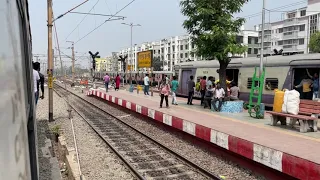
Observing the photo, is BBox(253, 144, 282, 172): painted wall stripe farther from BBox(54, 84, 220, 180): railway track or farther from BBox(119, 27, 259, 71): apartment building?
BBox(119, 27, 259, 71): apartment building

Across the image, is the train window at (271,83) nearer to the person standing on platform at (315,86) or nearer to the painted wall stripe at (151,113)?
the person standing on platform at (315,86)

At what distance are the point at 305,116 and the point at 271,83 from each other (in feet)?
23.8

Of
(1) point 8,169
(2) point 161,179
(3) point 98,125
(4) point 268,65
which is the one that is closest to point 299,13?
(4) point 268,65

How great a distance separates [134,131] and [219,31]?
5722 millimetres

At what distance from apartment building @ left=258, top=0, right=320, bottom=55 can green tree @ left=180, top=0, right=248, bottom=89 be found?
2150 inches

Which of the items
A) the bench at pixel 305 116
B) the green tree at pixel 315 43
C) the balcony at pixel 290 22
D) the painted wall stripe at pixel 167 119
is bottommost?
the painted wall stripe at pixel 167 119

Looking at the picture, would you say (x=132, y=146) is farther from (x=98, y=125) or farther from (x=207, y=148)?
(x=98, y=125)

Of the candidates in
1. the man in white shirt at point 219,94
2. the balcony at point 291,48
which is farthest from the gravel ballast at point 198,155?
the balcony at point 291,48

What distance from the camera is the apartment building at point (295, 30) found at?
228 ft

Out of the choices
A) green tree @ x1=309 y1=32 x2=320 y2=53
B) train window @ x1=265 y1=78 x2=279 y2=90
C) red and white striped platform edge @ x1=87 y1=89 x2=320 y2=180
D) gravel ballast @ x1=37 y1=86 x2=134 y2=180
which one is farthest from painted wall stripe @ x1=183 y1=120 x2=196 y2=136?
green tree @ x1=309 y1=32 x2=320 y2=53

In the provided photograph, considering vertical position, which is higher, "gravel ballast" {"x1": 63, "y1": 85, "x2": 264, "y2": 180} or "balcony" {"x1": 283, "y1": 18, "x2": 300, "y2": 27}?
"balcony" {"x1": 283, "y1": 18, "x2": 300, "y2": 27}

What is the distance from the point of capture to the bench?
8.96 m

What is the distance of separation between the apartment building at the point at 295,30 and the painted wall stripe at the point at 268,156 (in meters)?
63.0

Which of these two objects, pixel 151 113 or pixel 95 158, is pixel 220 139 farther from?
pixel 151 113
